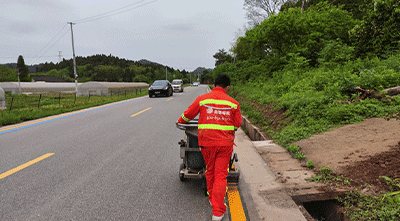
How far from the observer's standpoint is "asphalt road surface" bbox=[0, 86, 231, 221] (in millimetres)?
2943

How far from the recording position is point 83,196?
3.32 meters

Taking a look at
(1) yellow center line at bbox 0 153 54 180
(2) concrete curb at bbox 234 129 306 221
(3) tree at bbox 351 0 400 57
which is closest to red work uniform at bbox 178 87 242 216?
(2) concrete curb at bbox 234 129 306 221

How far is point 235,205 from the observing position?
10.1 ft

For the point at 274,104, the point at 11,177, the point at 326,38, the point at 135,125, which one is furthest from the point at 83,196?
the point at 326,38

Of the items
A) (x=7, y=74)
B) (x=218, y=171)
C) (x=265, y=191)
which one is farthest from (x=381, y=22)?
(x=7, y=74)

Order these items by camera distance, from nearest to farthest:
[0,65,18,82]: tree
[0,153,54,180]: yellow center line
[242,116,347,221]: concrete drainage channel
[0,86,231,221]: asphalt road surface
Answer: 1. [0,86,231,221]: asphalt road surface
2. [242,116,347,221]: concrete drainage channel
3. [0,153,54,180]: yellow center line
4. [0,65,18,82]: tree

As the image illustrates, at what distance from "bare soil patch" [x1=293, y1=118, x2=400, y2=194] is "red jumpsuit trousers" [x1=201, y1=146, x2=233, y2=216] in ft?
6.31

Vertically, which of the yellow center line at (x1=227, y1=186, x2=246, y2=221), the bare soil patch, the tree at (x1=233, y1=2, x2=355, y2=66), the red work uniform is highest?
the tree at (x1=233, y1=2, x2=355, y2=66)

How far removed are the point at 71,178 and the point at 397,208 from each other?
4.52 m

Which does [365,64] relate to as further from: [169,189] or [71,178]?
[71,178]

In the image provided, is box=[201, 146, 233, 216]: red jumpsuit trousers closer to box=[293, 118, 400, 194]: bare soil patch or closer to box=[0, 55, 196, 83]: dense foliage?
box=[293, 118, 400, 194]: bare soil patch

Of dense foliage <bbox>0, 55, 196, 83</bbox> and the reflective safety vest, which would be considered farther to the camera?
dense foliage <bbox>0, 55, 196, 83</bbox>

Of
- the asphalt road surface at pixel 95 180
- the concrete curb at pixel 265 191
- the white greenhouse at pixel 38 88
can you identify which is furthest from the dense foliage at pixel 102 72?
the concrete curb at pixel 265 191

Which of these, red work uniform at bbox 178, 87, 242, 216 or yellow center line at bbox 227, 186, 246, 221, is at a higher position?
A: red work uniform at bbox 178, 87, 242, 216
